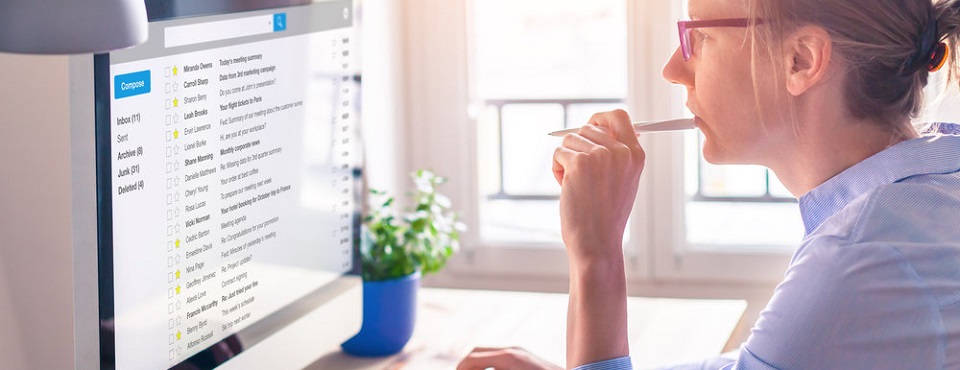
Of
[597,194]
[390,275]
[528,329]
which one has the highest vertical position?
[597,194]

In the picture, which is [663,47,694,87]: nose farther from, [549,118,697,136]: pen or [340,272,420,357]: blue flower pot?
[340,272,420,357]: blue flower pot

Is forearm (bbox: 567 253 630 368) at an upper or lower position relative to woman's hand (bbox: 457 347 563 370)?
upper

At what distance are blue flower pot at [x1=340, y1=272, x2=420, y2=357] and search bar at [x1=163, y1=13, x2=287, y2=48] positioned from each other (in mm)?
451

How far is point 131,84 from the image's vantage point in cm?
91

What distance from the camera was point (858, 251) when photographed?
0.93 metres

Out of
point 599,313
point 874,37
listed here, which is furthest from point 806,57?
point 599,313

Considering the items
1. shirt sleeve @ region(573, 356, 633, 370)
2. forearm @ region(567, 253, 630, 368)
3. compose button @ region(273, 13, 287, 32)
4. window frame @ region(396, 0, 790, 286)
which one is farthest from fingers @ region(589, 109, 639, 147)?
window frame @ region(396, 0, 790, 286)

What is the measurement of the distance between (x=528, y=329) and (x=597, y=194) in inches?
20.6

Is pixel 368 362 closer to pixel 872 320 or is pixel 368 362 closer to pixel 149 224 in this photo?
pixel 149 224

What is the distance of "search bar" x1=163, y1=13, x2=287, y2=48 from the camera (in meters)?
0.96

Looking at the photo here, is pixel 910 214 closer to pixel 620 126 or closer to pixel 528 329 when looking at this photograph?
pixel 620 126

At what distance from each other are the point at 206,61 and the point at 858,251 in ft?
1.90

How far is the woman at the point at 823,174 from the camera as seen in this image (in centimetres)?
93

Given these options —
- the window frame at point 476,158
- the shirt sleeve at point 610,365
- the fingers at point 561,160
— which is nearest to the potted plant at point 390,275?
the fingers at point 561,160
